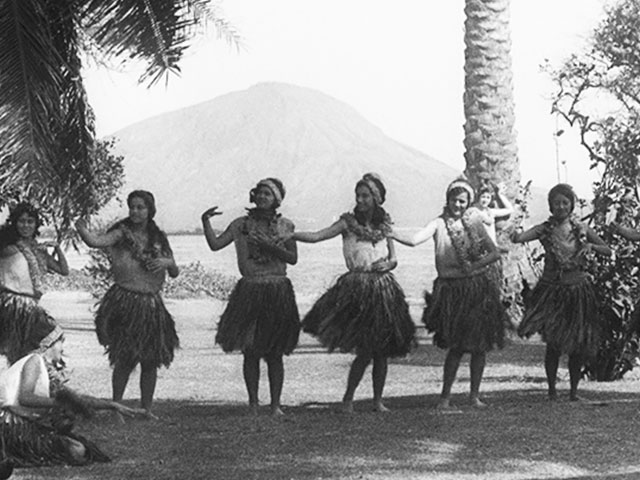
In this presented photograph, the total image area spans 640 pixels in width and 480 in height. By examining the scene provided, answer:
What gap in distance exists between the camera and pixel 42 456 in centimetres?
688

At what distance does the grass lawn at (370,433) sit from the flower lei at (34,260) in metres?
1.06

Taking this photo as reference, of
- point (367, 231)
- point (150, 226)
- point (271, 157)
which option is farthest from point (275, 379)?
point (271, 157)

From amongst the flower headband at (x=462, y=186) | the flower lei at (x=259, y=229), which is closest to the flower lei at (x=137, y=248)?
the flower lei at (x=259, y=229)

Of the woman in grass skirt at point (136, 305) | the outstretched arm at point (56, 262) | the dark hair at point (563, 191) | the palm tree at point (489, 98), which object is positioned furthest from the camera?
the palm tree at point (489, 98)

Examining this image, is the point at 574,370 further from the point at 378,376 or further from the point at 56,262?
the point at 56,262

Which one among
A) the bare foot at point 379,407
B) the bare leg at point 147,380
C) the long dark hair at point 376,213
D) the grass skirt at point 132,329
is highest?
the long dark hair at point 376,213

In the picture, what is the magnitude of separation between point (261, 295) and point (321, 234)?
575 millimetres

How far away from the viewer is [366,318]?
29.5 ft

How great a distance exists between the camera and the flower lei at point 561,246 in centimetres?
947

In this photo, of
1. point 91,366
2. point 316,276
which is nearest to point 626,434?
point 91,366

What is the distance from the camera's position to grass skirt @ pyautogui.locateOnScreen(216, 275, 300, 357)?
882 cm

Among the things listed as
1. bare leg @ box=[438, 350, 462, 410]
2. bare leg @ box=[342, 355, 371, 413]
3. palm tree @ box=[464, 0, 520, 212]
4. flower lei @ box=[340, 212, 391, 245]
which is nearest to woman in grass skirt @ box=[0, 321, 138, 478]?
bare leg @ box=[342, 355, 371, 413]

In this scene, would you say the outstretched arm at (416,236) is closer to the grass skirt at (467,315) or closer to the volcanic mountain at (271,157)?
the grass skirt at (467,315)

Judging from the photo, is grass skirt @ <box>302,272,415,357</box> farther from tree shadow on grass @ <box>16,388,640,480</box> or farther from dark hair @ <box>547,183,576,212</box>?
dark hair @ <box>547,183,576,212</box>
